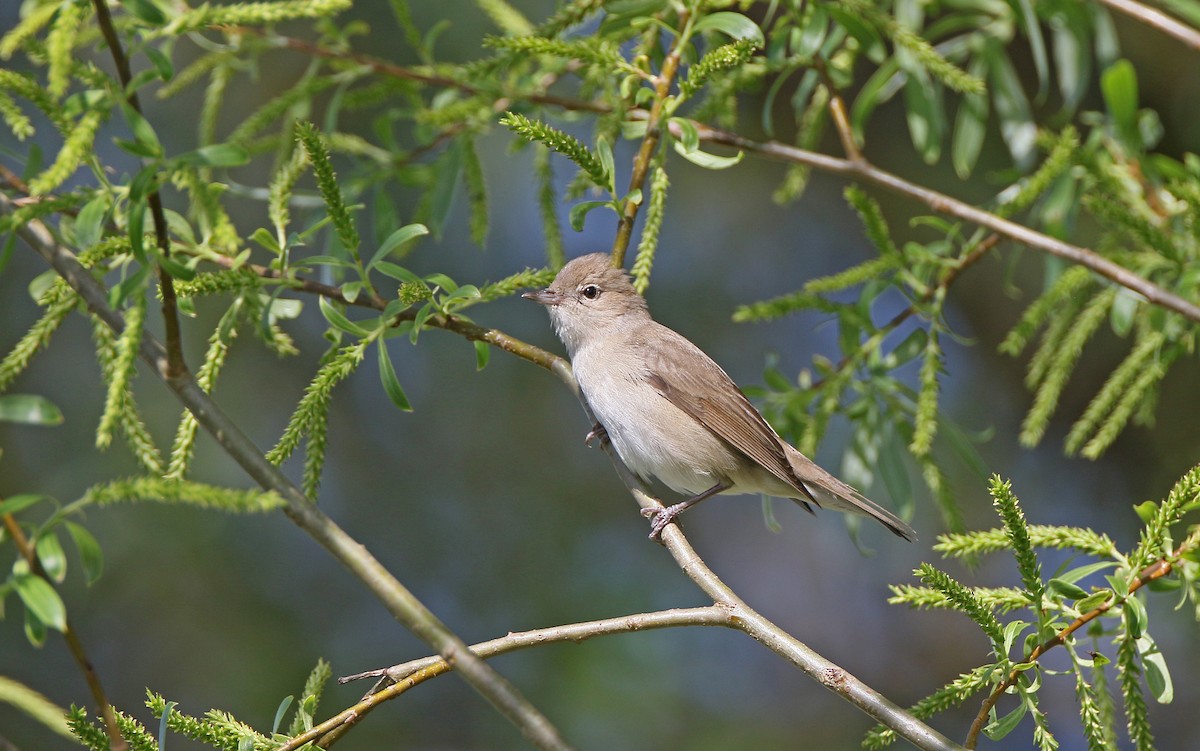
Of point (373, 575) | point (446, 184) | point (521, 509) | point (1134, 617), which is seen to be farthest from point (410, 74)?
point (521, 509)

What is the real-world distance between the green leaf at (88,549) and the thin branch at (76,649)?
0.07 m

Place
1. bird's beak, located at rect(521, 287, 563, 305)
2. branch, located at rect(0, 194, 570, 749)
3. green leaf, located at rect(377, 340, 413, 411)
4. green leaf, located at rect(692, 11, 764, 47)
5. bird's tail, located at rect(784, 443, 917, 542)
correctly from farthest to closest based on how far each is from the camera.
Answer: bird's beak, located at rect(521, 287, 563, 305) < bird's tail, located at rect(784, 443, 917, 542) < green leaf, located at rect(692, 11, 764, 47) < green leaf, located at rect(377, 340, 413, 411) < branch, located at rect(0, 194, 570, 749)

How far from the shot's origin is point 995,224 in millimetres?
3387

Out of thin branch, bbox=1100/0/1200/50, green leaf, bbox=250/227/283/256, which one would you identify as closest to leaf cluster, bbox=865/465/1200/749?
green leaf, bbox=250/227/283/256

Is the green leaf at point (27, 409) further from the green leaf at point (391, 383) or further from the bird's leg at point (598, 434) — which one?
the bird's leg at point (598, 434)

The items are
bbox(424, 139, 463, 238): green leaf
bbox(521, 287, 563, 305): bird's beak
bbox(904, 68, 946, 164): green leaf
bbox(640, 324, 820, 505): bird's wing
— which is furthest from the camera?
bbox(521, 287, 563, 305): bird's beak

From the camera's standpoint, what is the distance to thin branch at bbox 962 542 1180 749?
2.05 metres

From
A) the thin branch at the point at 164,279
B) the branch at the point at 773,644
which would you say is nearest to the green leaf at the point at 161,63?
the thin branch at the point at 164,279

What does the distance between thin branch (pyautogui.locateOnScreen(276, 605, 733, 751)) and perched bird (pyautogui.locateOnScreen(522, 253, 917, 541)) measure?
153 cm

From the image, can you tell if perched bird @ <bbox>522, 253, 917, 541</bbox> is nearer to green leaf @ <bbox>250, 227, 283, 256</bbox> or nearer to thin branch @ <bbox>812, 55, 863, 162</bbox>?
thin branch @ <bbox>812, 55, 863, 162</bbox>

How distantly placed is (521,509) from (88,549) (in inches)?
197

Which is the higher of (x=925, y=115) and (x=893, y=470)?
(x=925, y=115)

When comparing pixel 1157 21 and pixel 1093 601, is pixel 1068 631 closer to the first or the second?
pixel 1093 601

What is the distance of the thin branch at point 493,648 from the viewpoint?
7.32ft
